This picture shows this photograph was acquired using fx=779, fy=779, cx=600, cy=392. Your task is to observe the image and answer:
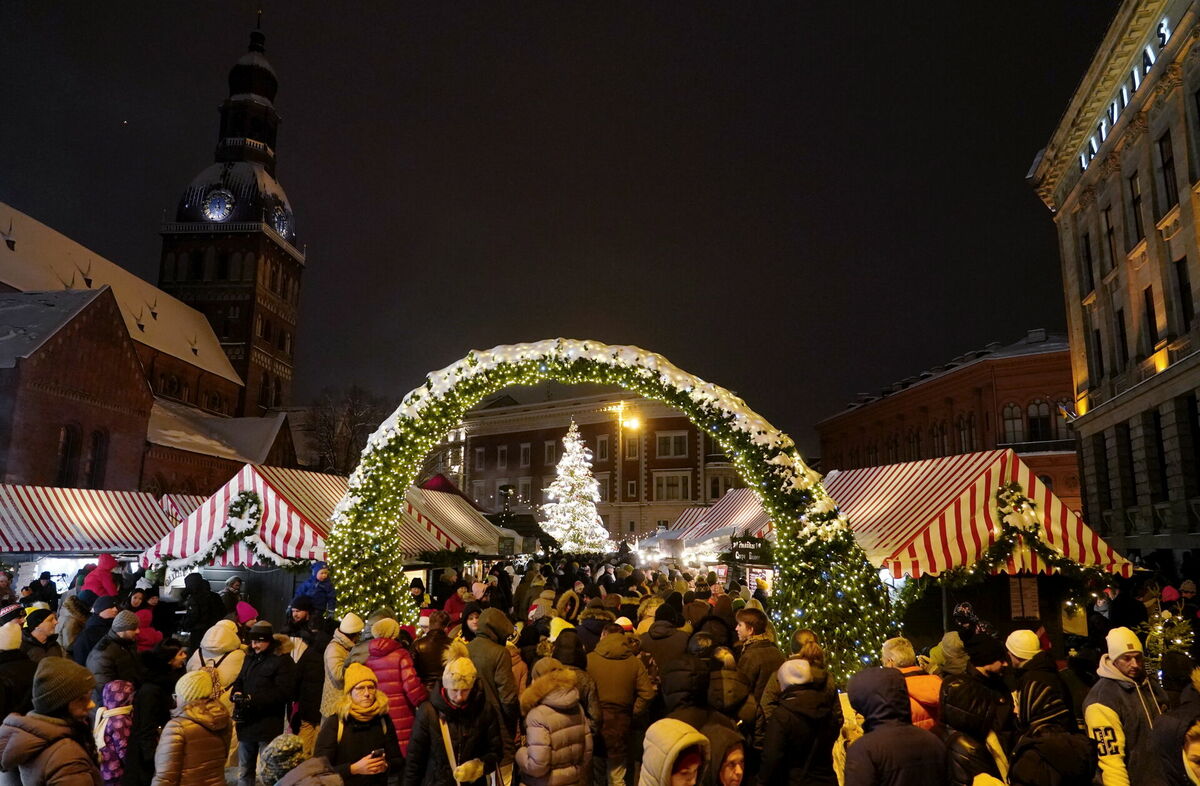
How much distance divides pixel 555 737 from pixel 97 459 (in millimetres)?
32012

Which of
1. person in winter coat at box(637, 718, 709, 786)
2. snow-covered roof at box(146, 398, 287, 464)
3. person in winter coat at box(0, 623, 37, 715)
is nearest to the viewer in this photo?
person in winter coat at box(637, 718, 709, 786)

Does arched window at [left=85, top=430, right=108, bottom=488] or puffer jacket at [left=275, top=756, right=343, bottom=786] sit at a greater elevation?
arched window at [left=85, top=430, right=108, bottom=488]

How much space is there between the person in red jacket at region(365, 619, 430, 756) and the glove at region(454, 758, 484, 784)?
1.14 metres

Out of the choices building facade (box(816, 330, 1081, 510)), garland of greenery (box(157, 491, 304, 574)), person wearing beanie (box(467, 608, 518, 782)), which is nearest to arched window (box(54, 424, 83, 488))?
garland of greenery (box(157, 491, 304, 574))

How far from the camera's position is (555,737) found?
4324 mm

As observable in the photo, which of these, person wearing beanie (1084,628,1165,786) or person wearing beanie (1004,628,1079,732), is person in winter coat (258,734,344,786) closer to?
person wearing beanie (1004,628,1079,732)

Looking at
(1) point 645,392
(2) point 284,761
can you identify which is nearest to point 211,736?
(2) point 284,761

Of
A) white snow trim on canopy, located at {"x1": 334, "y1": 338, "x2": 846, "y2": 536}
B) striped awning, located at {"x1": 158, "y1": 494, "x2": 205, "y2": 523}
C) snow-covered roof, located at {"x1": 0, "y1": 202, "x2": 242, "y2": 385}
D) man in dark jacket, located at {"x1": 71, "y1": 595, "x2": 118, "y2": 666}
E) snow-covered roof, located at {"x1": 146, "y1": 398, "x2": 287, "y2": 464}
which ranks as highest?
snow-covered roof, located at {"x1": 0, "y1": 202, "x2": 242, "y2": 385}

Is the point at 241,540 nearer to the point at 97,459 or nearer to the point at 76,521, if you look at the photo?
the point at 76,521

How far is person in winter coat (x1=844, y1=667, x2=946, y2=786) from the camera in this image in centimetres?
345

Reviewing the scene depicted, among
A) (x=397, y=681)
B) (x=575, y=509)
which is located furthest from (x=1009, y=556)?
(x=575, y=509)

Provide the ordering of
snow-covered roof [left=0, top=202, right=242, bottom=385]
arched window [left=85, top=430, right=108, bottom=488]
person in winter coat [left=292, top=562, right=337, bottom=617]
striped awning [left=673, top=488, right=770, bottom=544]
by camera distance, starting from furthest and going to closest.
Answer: snow-covered roof [left=0, top=202, right=242, bottom=385] → arched window [left=85, top=430, right=108, bottom=488] → striped awning [left=673, top=488, right=770, bottom=544] → person in winter coat [left=292, top=562, right=337, bottom=617]

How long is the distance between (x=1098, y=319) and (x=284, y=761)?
29.4 m

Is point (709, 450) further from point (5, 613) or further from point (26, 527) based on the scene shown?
point (5, 613)
